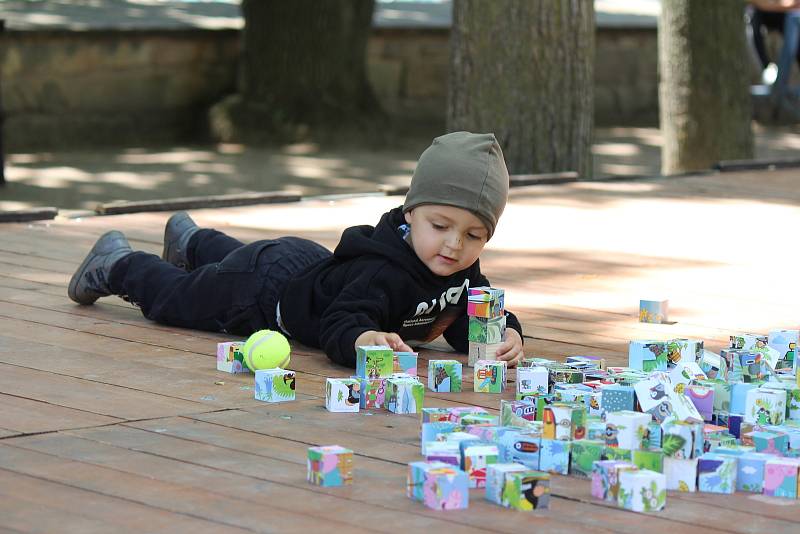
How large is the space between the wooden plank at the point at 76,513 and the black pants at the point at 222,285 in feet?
5.08

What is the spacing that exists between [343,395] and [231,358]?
51 centimetres

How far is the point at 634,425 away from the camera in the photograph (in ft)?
9.59

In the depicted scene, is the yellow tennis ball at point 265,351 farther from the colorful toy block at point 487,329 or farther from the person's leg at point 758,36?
the person's leg at point 758,36

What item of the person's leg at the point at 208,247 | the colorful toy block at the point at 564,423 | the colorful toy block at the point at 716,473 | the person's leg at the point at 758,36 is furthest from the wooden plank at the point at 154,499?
the person's leg at the point at 758,36

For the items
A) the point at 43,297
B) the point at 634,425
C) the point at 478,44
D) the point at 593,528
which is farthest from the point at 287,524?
the point at 478,44

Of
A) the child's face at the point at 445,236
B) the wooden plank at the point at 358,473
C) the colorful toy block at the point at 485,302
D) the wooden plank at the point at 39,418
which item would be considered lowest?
the wooden plank at the point at 358,473

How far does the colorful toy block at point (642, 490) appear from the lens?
8.72 ft

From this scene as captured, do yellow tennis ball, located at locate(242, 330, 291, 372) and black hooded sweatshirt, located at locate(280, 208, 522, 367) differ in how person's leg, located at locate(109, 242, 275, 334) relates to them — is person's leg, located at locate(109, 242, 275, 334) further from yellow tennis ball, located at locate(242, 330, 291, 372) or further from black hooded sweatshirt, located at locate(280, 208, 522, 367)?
yellow tennis ball, located at locate(242, 330, 291, 372)

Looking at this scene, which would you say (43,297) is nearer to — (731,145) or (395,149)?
(731,145)

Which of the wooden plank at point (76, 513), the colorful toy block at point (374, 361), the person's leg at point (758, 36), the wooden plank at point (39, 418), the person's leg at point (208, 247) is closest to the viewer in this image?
the wooden plank at point (76, 513)

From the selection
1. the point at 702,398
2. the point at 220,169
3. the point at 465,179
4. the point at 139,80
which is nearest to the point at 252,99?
the point at 139,80

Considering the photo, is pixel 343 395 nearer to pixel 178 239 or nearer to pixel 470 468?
pixel 470 468

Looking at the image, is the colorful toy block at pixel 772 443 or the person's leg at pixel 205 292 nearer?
the colorful toy block at pixel 772 443

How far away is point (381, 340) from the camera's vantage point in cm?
370
